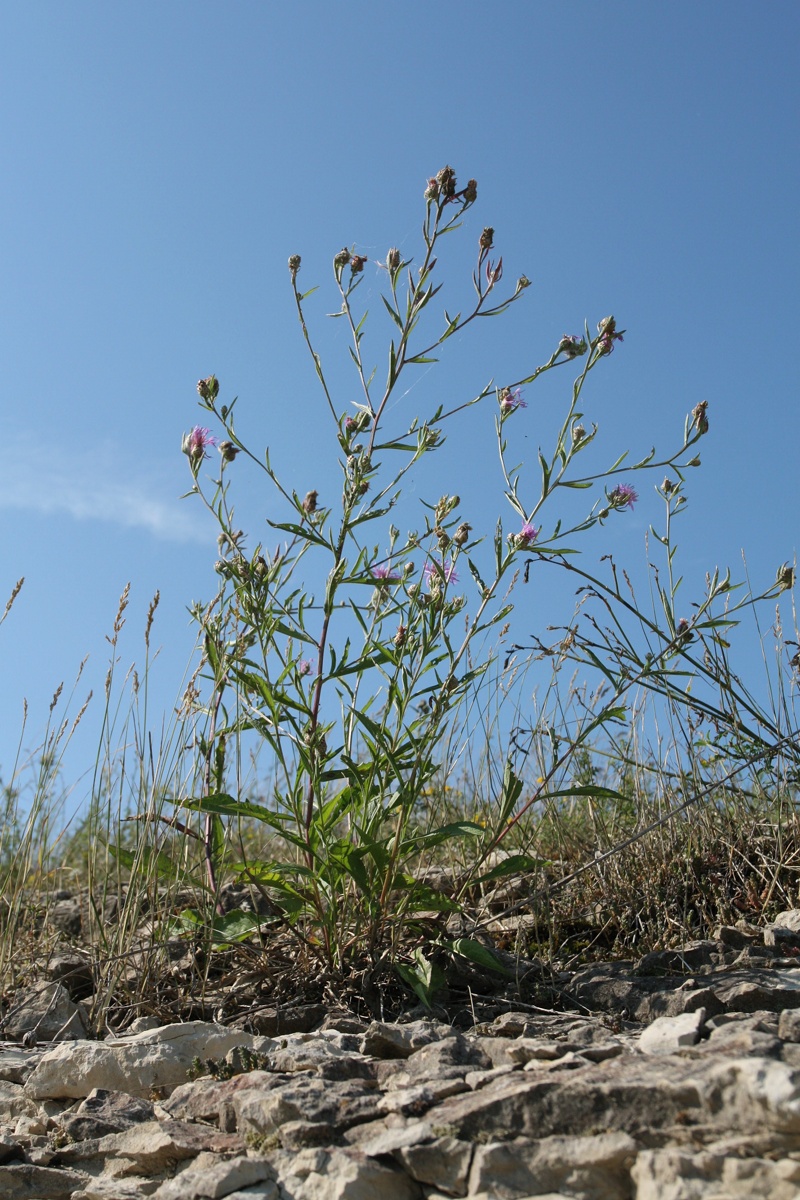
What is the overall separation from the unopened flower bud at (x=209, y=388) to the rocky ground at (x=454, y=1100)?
1.66 m

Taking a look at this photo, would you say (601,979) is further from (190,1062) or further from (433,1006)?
(190,1062)

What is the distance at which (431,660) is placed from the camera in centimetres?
276

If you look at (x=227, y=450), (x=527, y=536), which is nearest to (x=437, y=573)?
(x=527, y=536)

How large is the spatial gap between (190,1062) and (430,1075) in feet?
2.50

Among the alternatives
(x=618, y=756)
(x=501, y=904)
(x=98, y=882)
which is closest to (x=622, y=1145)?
(x=501, y=904)

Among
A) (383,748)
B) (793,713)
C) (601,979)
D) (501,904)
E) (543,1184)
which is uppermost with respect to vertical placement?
(793,713)

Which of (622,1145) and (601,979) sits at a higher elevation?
(601,979)

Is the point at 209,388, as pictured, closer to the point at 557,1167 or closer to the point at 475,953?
the point at 475,953

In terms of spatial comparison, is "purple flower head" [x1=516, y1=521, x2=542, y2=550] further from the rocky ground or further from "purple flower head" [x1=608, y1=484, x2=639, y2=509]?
the rocky ground

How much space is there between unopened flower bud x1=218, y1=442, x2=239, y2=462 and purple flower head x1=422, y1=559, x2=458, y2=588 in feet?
2.10

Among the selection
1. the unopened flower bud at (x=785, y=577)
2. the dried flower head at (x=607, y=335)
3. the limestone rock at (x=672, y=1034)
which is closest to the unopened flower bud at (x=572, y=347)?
the dried flower head at (x=607, y=335)

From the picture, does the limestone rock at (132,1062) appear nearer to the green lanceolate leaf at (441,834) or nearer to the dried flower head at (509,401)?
the green lanceolate leaf at (441,834)

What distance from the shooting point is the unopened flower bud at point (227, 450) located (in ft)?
9.61

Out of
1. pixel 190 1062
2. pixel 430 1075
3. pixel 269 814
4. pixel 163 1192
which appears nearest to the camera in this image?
pixel 163 1192
